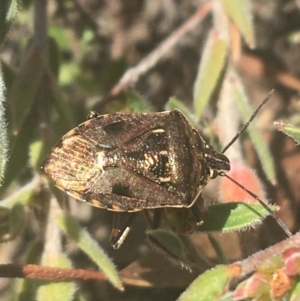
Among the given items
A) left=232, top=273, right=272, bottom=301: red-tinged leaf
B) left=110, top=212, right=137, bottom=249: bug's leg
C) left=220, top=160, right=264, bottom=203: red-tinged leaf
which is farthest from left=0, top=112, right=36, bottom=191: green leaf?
left=232, top=273, right=272, bottom=301: red-tinged leaf

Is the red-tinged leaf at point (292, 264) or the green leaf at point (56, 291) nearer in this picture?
the red-tinged leaf at point (292, 264)

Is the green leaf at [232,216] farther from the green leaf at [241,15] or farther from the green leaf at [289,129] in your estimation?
the green leaf at [241,15]

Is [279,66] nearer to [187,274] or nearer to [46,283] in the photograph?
[187,274]

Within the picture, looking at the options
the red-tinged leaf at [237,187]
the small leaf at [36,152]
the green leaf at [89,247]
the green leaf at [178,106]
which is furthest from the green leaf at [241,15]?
the green leaf at [89,247]

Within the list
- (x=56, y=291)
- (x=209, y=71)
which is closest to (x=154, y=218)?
(x=56, y=291)

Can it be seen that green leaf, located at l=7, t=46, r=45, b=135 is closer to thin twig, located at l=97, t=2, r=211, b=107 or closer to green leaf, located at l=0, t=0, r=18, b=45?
green leaf, located at l=0, t=0, r=18, b=45
